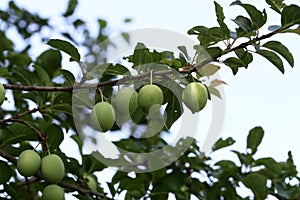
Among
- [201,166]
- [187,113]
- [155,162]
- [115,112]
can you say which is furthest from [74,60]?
[201,166]

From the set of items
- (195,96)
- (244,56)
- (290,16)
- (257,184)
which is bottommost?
(257,184)

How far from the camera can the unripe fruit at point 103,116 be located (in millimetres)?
1185

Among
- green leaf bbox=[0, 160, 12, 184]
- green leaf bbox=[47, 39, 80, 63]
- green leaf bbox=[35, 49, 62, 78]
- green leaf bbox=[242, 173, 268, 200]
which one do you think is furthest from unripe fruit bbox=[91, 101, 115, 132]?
green leaf bbox=[35, 49, 62, 78]

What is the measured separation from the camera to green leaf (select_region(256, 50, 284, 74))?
123 cm

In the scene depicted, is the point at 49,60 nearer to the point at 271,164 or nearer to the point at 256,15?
the point at 271,164

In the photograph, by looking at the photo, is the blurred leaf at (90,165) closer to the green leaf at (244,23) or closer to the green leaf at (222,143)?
the green leaf at (222,143)

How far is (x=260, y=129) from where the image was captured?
6.97 ft

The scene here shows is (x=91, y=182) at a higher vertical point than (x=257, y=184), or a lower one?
lower

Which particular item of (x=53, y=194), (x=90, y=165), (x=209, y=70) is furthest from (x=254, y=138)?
(x=53, y=194)

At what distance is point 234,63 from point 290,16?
6.3 inches

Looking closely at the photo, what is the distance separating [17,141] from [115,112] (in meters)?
0.43

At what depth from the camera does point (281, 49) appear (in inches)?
48.5

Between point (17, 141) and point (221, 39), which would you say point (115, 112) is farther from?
point (17, 141)

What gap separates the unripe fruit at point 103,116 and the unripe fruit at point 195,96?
0.56ft
